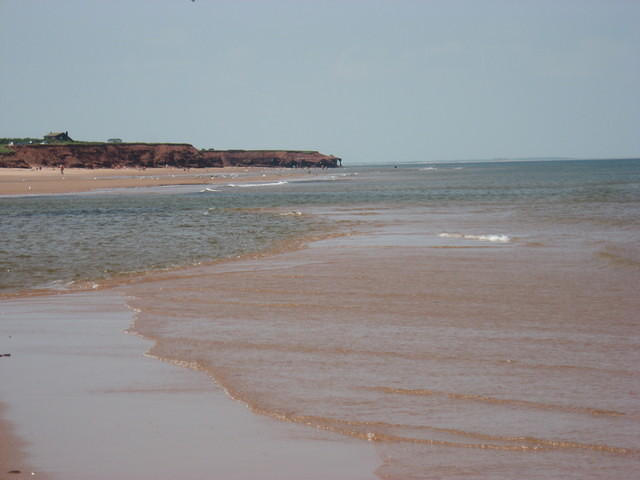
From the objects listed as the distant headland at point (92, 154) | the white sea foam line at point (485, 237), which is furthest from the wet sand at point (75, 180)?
the white sea foam line at point (485, 237)

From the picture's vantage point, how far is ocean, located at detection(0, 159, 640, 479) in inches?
229

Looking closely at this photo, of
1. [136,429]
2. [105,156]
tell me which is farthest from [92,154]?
[136,429]

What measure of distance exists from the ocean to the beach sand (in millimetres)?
285

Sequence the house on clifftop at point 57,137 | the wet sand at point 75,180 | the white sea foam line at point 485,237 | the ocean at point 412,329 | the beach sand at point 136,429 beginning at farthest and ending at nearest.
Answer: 1. the house on clifftop at point 57,137
2. the wet sand at point 75,180
3. the white sea foam line at point 485,237
4. the ocean at point 412,329
5. the beach sand at point 136,429

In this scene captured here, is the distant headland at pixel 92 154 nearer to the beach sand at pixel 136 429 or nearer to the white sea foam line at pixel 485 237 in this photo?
the white sea foam line at pixel 485 237

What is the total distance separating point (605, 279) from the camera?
1365 centimetres

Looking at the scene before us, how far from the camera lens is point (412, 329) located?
9672mm

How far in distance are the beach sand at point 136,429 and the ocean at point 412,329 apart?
28 cm

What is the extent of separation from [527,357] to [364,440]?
3.06 metres

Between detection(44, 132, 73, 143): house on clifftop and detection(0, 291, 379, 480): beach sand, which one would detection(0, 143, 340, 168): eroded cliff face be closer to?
detection(44, 132, 73, 143): house on clifftop

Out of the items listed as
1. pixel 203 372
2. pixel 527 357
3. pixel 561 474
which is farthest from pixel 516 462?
pixel 203 372

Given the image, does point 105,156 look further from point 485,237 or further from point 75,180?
point 485,237

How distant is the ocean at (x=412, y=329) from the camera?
19.1 feet

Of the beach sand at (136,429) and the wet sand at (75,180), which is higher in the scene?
the wet sand at (75,180)
